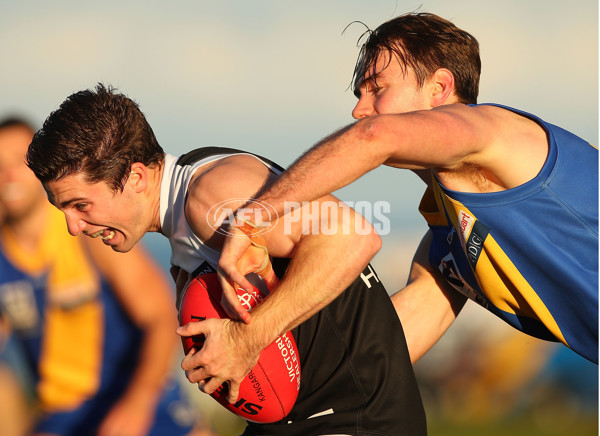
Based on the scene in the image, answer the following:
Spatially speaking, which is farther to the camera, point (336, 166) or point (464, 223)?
point (464, 223)

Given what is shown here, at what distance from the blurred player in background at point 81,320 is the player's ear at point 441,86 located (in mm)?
1920

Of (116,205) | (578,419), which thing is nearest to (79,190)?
(116,205)

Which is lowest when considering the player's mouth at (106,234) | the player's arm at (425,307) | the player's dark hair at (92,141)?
the player's arm at (425,307)

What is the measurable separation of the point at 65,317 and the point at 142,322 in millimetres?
584

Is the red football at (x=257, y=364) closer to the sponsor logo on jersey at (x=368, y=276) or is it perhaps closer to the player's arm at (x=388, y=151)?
the player's arm at (x=388, y=151)

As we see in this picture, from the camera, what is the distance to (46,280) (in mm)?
4551

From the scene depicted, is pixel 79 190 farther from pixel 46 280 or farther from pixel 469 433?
pixel 469 433

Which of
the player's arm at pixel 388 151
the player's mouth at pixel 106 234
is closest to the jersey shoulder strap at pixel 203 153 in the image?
the player's mouth at pixel 106 234

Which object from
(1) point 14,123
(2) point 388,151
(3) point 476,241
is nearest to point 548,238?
(3) point 476,241

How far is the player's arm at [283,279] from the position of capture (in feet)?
7.63

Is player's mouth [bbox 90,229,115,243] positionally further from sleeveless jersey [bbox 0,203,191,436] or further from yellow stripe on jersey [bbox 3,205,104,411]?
yellow stripe on jersey [bbox 3,205,104,411]

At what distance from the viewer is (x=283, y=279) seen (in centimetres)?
239

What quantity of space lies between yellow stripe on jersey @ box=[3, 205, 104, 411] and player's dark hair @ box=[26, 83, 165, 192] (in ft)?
5.55

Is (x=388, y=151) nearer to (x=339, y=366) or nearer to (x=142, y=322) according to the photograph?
(x=339, y=366)
